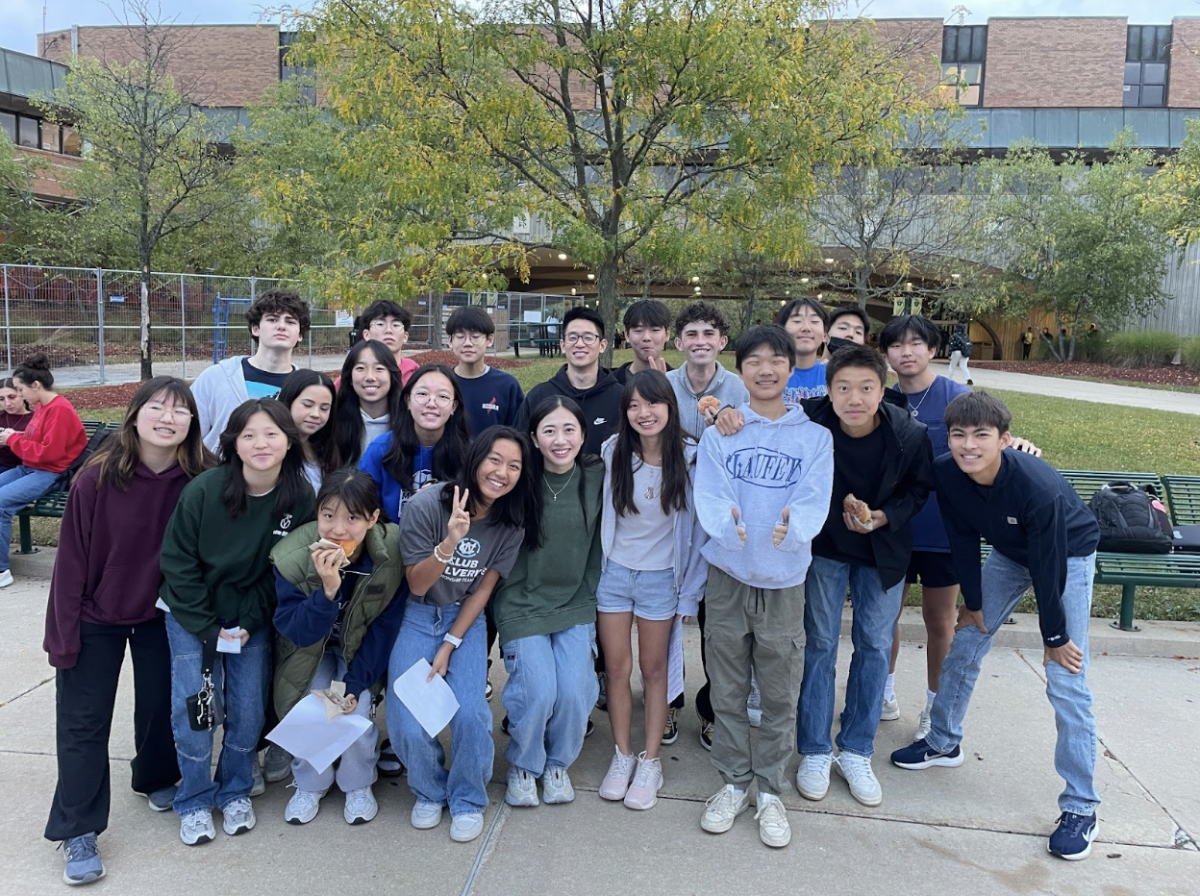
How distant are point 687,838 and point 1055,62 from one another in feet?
164

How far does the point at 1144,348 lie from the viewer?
1067 inches

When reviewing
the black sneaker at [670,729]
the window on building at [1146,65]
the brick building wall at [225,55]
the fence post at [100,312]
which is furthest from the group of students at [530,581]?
the window on building at [1146,65]

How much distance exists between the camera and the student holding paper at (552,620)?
323 centimetres

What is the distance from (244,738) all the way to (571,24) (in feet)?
19.5

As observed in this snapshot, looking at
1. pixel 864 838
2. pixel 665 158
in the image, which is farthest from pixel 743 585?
pixel 665 158

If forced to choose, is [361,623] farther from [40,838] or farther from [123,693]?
[123,693]

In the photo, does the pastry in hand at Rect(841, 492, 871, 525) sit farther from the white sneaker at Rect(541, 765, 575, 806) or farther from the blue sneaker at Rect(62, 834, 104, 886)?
the blue sneaker at Rect(62, 834, 104, 886)

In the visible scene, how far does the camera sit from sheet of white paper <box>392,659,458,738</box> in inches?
120

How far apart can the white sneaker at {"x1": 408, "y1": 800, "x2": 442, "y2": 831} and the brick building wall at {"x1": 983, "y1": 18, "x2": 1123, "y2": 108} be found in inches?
1898

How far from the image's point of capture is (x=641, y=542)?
11.0 feet

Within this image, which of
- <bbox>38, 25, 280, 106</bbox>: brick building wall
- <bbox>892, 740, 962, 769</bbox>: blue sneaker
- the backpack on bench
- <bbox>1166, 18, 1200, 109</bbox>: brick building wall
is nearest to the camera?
<bbox>892, 740, 962, 769</bbox>: blue sneaker

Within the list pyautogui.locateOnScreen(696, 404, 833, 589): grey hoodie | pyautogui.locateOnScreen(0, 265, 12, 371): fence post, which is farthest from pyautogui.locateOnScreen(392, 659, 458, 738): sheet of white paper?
pyautogui.locateOnScreen(0, 265, 12, 371): fence post

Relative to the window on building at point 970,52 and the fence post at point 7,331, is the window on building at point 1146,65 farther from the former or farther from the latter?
the fence post at point 7,331

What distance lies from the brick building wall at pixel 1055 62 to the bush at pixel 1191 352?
21575mm
